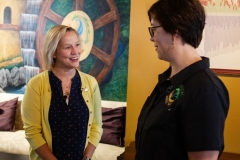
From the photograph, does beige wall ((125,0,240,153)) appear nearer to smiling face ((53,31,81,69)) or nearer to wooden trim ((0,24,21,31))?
smiling face ((53,31,81,69))

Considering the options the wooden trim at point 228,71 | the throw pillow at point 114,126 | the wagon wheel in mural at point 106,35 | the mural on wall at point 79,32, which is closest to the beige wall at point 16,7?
the mural on wall at point 79,32

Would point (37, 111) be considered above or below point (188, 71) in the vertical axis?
below

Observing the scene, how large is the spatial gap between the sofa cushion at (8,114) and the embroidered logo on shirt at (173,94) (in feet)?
9.33

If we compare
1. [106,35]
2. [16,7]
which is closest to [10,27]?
[16,7]

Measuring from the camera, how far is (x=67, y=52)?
191 cm

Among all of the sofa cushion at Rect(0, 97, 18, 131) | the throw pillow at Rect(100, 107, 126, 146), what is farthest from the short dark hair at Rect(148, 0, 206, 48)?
the sofa cushion at Rect(0, 97, 18, 131)

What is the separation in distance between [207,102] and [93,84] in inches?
42.5

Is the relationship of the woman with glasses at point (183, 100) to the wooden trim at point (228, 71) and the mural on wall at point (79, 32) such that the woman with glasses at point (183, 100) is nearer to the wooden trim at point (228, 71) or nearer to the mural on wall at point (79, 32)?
the wooden trim at point (228, 71)

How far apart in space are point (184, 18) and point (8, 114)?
9.82 ft

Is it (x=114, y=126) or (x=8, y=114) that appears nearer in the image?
(x=114, y=126)

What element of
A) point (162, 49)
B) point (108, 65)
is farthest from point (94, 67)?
point (162, 49)

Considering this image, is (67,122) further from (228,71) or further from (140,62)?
(228,71)

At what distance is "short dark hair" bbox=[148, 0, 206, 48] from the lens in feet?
3.60

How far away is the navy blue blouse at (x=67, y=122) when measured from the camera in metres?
1.83
